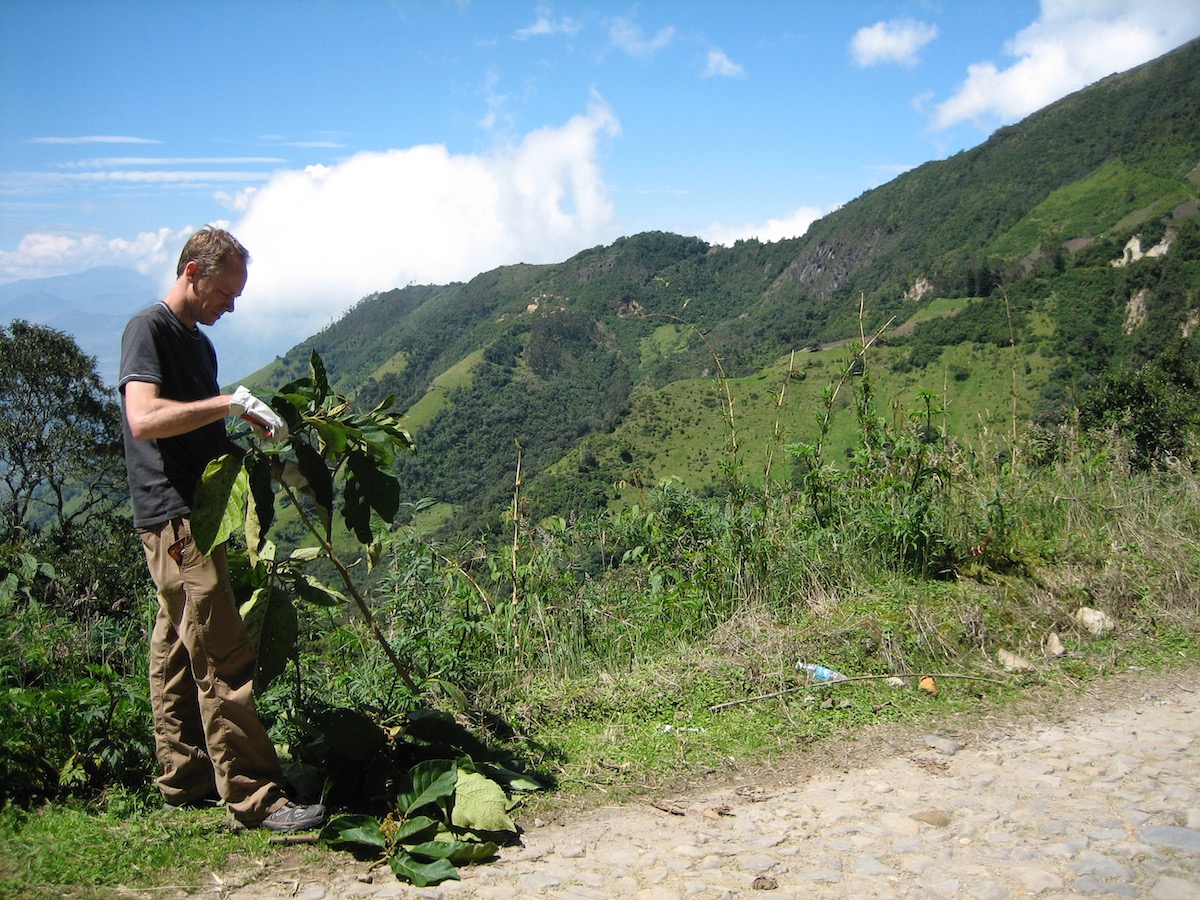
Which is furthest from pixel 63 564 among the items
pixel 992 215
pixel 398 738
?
pixel 992 215

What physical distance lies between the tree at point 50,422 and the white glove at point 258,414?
16779 mm

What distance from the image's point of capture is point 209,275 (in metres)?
2.81

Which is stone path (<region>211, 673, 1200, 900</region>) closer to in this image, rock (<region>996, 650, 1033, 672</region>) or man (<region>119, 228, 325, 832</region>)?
man (<region>119, 228, 325, 832</region>)

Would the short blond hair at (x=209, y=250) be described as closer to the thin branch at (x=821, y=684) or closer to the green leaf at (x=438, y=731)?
the green leaf at (x=438, y=731)

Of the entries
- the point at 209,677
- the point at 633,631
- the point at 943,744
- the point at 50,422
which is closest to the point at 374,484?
the point at 209,677

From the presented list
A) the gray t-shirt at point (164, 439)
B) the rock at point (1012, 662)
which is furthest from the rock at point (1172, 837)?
the gray t-shirt at point (164, 439)

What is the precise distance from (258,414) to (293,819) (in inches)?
52.1

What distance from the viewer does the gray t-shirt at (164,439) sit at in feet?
8.67

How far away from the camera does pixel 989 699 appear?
388 cm

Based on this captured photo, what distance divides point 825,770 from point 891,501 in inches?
90.4

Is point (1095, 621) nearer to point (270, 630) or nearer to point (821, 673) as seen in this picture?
point (821, 673)

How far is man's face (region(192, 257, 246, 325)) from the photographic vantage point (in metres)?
2.82

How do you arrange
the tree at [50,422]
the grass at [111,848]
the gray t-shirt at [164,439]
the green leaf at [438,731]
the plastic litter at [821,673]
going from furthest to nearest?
the tree at [50,422] → the plastic litter at [821,673] → the green leaf at [438,731] → the gray t-shirt at [164,439] → the grass at [111,848]

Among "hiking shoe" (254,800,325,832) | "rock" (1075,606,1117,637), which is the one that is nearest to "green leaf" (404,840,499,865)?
"hiking shoe" (254,800,325,832)
